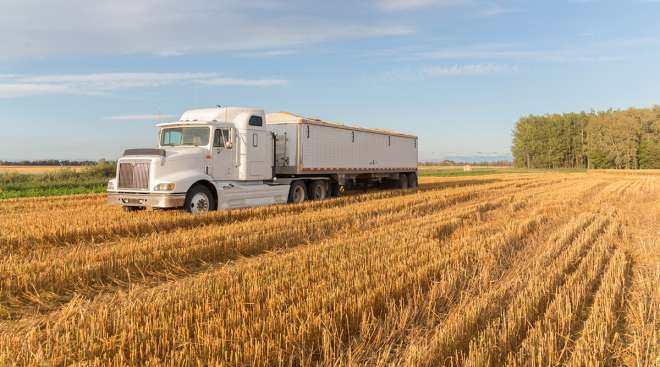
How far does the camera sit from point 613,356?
402 centimetres

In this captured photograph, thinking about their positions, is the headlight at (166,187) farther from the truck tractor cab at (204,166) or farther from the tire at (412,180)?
the tire at (412,180)

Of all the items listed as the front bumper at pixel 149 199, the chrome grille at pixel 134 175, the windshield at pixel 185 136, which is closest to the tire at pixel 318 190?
the windshield at pixel 185 136

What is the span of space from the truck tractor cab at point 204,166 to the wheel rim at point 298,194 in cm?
108

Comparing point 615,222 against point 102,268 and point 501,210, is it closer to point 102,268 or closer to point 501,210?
point 501,210

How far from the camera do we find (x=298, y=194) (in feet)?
60.1

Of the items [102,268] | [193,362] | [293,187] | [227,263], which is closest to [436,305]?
[193,362]

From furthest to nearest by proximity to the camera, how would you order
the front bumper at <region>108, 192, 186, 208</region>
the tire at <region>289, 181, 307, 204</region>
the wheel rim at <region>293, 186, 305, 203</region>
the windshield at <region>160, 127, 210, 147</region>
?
the wheel rim at <region>293, 186, 305, 203</region>
the tire at <region>289, 181, 307, 204</region>
the windshield at <region>160, 127, 210, 147</region>
the front bumper at <region>108, 192, 186, 208</region>

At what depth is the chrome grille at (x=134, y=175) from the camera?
43.7 ft

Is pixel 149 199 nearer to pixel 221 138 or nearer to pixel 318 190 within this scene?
pixel 221 138

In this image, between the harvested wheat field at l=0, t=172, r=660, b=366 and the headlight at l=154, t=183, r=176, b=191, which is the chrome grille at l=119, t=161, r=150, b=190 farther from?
the harvested wheat field at l=0, t=172, r=660, b=366

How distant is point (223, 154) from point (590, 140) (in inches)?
3536

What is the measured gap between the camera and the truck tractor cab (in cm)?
1320

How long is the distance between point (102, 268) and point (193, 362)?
4.53 metres

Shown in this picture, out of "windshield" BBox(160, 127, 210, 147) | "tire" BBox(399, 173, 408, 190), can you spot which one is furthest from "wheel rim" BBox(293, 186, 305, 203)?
"tire" BBox(399, 173, 408, 190)
